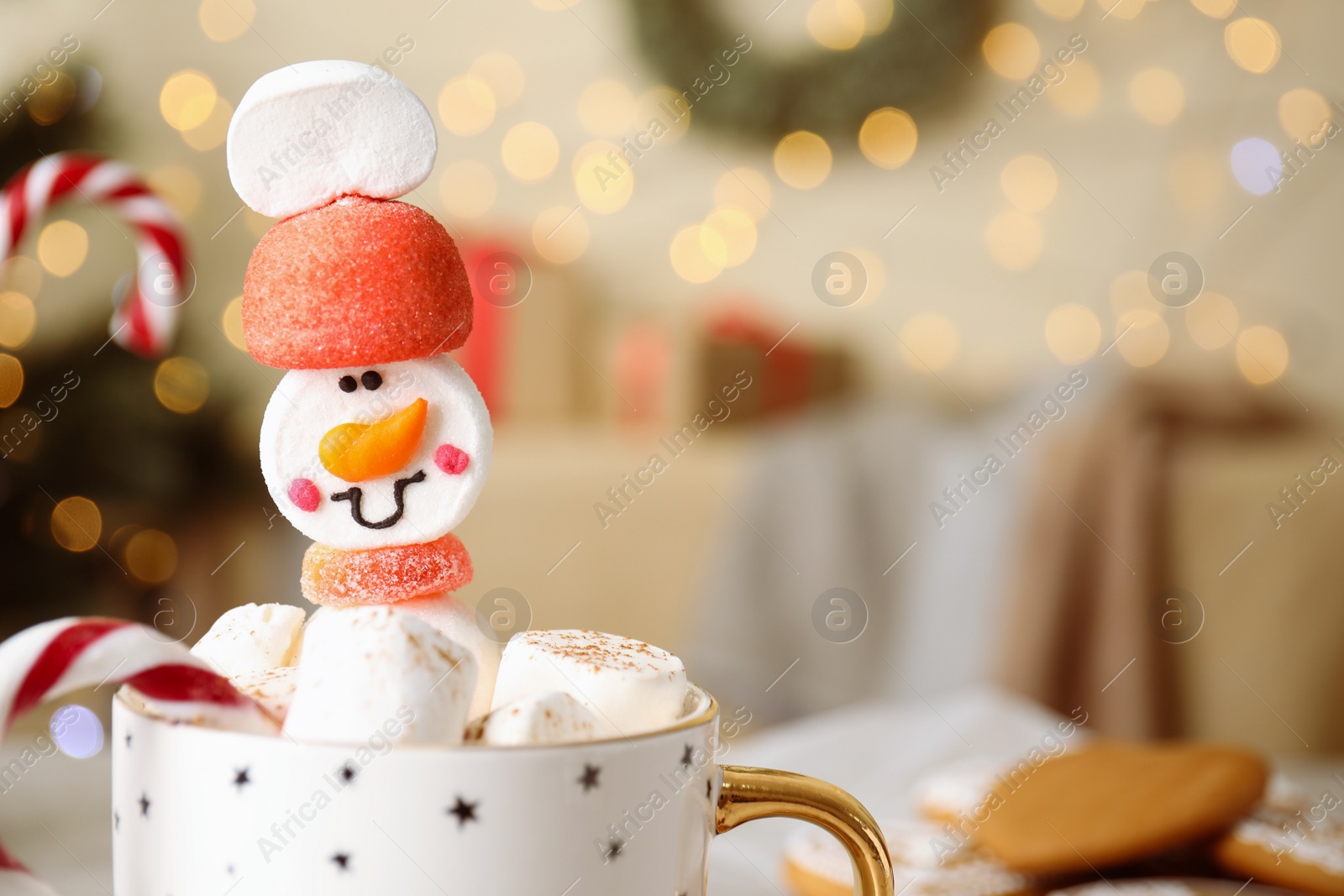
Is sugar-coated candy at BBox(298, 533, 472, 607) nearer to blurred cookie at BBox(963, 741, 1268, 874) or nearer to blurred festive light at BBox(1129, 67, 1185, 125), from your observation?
blurred cookie at BBox(963, 741, 1268, 874)

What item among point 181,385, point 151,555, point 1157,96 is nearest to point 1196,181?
point 1157,96

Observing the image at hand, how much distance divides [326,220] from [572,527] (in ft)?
8.68

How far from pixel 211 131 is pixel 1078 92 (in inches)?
115

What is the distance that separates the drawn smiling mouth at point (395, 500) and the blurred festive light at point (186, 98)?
12.2 feet

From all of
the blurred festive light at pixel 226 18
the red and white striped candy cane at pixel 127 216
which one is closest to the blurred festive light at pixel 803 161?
the blurred festive light at pixel 226 18

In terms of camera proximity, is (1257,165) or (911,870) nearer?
(911,870)

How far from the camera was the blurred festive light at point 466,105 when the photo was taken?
3.90 metres

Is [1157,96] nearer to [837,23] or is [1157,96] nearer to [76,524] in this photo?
[837,23]

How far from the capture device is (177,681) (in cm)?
41

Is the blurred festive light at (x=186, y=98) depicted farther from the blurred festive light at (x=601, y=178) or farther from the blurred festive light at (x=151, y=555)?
the blurred festive light at (x=151, y=555)

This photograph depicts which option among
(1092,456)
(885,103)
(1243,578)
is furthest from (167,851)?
(885,103)

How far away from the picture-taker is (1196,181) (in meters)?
3.84

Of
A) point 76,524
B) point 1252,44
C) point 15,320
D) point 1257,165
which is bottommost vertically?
point 76,524

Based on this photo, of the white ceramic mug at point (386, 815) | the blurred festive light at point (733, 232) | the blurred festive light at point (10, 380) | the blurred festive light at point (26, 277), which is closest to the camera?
the white ceramic mug at point (386, 815)
